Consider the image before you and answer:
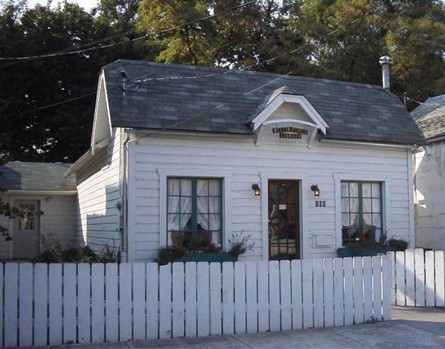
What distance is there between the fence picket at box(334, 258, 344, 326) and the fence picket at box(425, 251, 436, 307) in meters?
2.38

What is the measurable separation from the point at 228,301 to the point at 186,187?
14.6 ft

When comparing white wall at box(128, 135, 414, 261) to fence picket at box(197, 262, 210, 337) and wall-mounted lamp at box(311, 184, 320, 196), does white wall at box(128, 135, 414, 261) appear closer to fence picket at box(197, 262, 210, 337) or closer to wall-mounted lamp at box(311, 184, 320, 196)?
wall-mounted lamp at box(311, 184, 320, 196)

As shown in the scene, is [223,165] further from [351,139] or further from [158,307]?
[158,307]

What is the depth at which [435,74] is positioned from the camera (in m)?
31.3

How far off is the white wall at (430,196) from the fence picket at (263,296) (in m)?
10.0

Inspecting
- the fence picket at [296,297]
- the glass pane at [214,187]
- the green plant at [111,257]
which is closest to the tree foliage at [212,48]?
the glass pane at [214,187]

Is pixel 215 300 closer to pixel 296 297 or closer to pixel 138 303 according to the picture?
pixel 138 303

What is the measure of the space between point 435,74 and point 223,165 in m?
22.9

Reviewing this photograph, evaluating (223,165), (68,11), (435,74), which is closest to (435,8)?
(435,74)

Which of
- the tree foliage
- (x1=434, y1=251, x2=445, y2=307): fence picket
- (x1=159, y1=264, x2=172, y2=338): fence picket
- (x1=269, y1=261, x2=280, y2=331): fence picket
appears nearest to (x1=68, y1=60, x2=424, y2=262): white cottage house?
(x1=434, y1=251, x2=445, y2=307): fence picket

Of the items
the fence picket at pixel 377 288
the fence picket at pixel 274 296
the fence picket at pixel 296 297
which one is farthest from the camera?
the fence picket at pixel 377 288

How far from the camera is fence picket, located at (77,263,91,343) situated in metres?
7.52

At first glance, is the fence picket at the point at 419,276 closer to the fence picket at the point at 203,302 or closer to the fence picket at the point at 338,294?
the fence picket at the point at 338,294

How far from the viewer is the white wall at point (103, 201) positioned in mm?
12562
